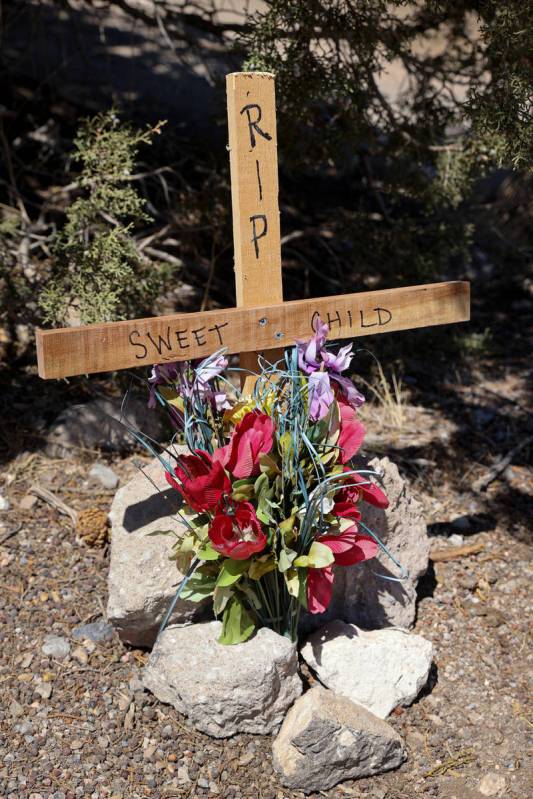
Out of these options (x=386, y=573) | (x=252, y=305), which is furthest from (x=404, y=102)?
(x=386, y=573)

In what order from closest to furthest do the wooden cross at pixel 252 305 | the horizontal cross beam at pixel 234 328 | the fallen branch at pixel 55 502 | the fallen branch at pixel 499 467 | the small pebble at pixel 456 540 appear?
the horizontal cross beam at pixel 234 328 < the wooden cross at pixel 252 305 < the fallen branch at pixel 55 502 < the small pebble at pixel 456 540 < the fallen branch at pixel 499 467

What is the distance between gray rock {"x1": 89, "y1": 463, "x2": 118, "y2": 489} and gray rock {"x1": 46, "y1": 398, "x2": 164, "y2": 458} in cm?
14

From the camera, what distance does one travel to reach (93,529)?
10.5ft

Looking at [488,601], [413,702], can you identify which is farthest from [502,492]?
[413,702]

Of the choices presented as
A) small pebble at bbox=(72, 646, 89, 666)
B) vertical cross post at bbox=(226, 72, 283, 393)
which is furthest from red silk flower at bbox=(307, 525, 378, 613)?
small pebble at bbox=(72, 646, 89, 666)

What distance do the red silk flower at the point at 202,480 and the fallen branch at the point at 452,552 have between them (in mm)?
1216

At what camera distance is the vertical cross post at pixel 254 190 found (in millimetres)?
2658

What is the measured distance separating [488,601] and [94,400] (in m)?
1.86

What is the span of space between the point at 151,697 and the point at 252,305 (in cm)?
125

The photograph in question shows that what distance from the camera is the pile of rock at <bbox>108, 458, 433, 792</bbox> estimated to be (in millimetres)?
2465

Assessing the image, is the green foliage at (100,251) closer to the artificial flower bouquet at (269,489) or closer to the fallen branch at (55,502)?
the fallen branch at (55,502)

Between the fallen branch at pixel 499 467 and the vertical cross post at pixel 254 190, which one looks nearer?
the vertical cross post at pixel 254 190

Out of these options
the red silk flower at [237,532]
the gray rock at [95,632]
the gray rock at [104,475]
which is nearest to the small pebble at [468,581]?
the red silk flower at [237,532]

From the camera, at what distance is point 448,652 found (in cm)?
299
